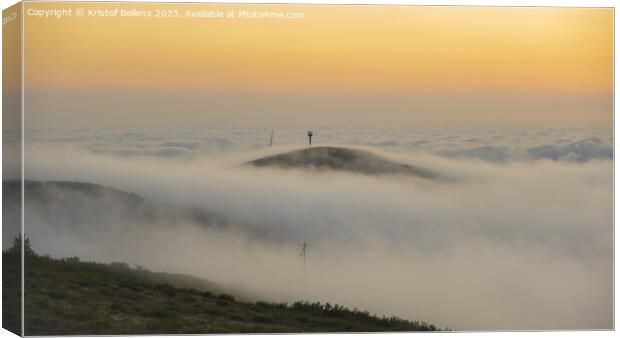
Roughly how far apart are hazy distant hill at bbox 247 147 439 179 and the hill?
1.32 metres

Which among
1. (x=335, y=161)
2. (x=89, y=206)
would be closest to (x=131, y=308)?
(x=89, y=206)

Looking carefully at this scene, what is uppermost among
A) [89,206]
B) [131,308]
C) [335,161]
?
[335,161]

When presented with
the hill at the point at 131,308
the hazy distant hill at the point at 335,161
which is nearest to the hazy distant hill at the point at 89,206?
the hill at the point at 131,308

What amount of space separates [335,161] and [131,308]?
2.37m

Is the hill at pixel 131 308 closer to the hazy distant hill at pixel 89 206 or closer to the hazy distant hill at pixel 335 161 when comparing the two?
the hazy distant hill at pixel 89 206

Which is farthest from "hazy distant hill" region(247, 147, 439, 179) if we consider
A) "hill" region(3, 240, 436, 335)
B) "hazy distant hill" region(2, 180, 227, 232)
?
"hill" region(3, 240, 436, 335)

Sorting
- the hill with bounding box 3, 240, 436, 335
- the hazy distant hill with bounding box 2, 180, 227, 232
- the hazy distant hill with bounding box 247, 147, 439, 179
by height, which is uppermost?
the hazy distant hill with bounding box 247, 147, 439, 179

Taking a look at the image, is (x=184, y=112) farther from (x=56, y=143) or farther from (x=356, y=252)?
(x=356, y=252)

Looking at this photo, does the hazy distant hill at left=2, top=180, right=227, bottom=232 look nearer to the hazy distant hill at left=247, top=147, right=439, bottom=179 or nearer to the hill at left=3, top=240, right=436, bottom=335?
the hill at left=3, top=240, right=436, bottom=335

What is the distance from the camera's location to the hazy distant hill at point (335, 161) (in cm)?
1377

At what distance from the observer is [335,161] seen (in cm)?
1380

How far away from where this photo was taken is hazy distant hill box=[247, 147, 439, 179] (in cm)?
1377

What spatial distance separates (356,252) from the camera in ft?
45.4

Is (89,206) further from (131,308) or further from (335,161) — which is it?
(335,161)
